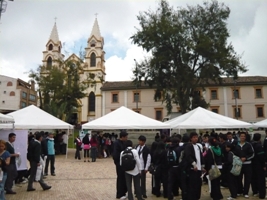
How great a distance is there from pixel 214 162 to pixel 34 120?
41.2ft

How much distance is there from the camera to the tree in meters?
27.7

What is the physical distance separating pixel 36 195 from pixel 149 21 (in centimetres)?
2521

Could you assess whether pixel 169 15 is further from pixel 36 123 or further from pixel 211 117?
pixel 36 123

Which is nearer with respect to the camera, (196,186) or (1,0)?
(196,186)

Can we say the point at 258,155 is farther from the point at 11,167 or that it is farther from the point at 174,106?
the point at 174,106

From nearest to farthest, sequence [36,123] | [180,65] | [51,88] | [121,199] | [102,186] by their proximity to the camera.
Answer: [121,199], [102,186], [36,123], [180,65], [51,88]

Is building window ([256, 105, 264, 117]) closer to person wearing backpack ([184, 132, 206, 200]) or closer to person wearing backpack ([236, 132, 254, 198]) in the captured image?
person wearing backpack ([236, 132, 254, 198])

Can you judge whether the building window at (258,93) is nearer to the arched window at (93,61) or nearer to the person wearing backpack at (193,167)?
the arched window at (93,61)

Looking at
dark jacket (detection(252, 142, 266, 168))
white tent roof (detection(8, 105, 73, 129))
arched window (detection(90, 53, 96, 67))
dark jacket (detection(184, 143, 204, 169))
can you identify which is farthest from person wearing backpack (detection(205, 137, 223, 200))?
arched window (detection(90, 53, 96, 67))

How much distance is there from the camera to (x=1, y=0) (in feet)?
48.6

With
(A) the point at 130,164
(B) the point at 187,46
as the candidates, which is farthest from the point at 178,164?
(B) the point at 187,46

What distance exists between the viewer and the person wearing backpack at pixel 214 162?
22.2 feet

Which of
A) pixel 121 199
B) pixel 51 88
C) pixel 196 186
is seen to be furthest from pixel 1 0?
pixel 51 88

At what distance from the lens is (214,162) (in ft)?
22.2
